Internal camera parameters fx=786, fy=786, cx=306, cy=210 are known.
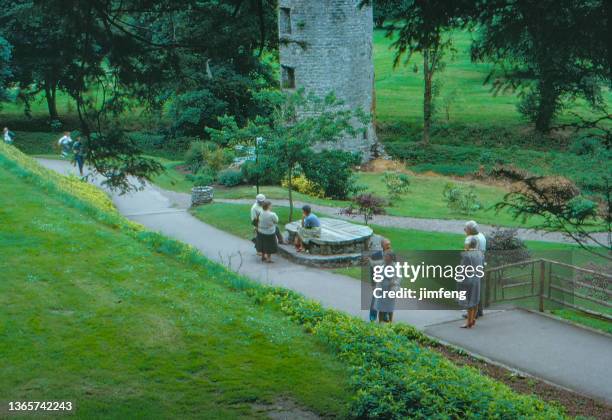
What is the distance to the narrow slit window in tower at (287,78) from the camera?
3862cm

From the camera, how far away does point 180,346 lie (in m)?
10.3

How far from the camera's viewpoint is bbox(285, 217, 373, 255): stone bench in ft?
60.1

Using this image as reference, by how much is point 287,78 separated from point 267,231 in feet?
72.9

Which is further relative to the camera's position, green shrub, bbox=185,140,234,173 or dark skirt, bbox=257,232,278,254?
green shrub, bbox=185,140,234,173

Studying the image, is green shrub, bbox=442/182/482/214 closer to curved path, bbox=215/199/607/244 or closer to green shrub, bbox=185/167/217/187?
curved path, bbox=215/199/607/244

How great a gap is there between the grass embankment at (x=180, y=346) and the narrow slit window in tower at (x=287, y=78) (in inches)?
974

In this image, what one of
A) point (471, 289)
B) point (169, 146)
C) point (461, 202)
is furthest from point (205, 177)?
point (471, 289)

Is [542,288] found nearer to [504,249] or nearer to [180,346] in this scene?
[504,249]

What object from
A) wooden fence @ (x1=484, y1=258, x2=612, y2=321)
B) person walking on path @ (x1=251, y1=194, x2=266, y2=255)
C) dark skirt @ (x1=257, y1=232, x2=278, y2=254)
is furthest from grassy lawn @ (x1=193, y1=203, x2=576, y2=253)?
wooden fence @ (x1=484, y1=258, x2=612, y2=321)

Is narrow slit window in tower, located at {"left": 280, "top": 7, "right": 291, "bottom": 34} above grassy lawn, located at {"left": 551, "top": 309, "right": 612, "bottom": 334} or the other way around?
above

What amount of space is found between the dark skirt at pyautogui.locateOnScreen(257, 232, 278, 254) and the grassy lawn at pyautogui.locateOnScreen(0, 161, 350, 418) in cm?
330

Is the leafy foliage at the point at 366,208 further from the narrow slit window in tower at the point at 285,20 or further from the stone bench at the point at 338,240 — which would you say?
the narrow slit window in tower at the point at 285,20

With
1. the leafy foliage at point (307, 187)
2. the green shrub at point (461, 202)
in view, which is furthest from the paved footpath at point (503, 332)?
the green shrub at point (461, 202)

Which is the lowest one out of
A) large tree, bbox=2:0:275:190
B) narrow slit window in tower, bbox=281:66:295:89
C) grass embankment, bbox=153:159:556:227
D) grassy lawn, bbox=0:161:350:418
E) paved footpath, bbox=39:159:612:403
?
grass embankment, bbox=153:159:556:227
